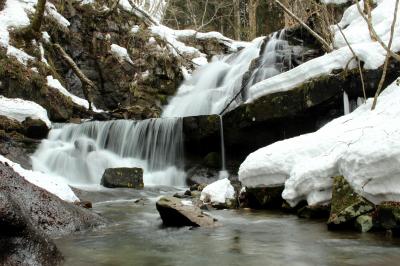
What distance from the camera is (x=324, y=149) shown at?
631cm

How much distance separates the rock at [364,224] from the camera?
4773mm

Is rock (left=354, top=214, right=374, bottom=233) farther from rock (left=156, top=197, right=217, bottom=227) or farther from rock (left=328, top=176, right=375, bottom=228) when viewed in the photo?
rock (left=156, top=197, right=217, bottom=227)

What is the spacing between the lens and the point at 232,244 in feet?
15.0

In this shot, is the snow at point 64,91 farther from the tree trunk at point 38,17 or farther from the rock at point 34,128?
the rock at point 34,128

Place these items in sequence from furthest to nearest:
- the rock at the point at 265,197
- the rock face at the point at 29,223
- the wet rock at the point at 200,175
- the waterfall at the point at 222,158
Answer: the wet rock at the point at 200,175 → the waterfall at the point at 222,158 → the rock at the point at 265,197 → the rock face at the point at 29,223

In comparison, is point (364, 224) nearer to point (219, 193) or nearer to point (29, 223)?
point (219, 193)

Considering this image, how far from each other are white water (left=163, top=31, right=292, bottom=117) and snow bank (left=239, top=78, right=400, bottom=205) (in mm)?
5581

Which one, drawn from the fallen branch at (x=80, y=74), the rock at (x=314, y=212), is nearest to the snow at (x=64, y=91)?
the fallen branch at (x=80, y=74)

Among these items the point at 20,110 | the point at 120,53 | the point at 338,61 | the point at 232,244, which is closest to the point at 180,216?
the point at 232,244

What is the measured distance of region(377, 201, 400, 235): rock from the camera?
449 centimetres

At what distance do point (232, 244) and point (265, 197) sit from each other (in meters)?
2.48

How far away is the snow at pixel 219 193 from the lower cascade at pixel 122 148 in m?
4.40

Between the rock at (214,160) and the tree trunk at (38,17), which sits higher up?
the tree trunk at (38,17)

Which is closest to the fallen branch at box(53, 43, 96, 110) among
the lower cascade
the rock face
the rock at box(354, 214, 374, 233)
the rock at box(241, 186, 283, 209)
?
the lower cascade
